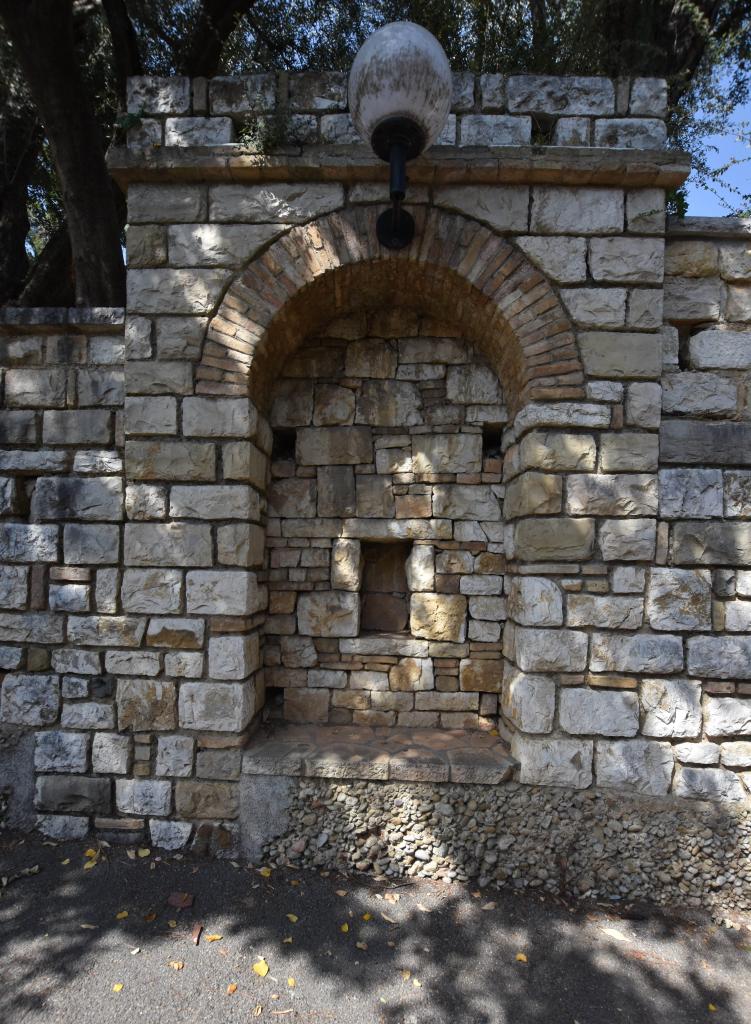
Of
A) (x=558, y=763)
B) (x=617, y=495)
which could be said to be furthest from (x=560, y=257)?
(x=558, y=763)

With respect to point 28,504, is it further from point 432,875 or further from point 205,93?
point 432,875

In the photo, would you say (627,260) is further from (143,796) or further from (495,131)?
(143,796)

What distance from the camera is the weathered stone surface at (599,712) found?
2.84 metres

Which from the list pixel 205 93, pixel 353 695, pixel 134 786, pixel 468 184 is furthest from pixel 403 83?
pixel 134 786

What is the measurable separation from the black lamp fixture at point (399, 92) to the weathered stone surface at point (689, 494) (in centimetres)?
189

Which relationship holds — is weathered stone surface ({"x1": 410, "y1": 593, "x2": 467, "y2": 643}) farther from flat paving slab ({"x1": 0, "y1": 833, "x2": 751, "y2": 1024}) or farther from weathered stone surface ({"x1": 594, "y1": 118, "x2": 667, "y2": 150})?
weathered stone surface ({"x1": 594, "y1": 118, "x2": 667, "y2": 150})

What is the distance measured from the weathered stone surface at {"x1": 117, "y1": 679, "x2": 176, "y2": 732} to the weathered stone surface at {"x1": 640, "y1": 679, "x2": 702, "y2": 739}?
2392 millimetres

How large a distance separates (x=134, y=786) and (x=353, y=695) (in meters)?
1.24

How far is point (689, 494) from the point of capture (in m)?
2.91

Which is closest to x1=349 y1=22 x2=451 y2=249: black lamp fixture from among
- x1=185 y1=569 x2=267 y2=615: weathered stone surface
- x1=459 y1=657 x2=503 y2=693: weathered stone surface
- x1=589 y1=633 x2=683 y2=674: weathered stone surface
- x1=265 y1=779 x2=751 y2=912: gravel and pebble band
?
x1=185 y1=569 x2=267 y2=615: weathered stone surface

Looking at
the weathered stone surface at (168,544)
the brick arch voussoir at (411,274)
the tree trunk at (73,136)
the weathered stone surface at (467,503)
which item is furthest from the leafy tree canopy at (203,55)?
the weathered stone surface at (467,503)

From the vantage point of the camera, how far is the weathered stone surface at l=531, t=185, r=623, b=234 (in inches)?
115

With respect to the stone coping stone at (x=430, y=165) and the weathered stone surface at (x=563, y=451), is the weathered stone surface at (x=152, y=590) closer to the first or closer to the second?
the weathered stone surface at (x=563, y=451)

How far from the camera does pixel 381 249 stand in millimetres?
2959
